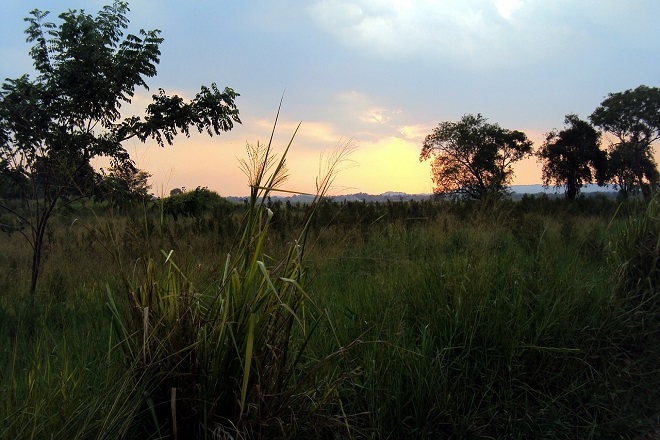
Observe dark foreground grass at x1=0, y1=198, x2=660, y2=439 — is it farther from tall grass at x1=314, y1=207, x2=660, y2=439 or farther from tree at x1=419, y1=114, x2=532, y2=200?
tree at x1=419, y1=114, x2=532, y2=200

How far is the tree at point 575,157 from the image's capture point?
4347 cm

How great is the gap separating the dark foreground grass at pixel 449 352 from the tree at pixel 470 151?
40.0 m

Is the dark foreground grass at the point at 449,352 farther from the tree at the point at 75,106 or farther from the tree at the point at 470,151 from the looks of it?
the tree at the point at 470,151

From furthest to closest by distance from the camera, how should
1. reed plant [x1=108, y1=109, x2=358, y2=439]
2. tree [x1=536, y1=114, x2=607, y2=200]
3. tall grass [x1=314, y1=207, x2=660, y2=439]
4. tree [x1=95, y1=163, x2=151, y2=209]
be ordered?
tree [x1=536, y1=114, x2=607, y2=200], tree [x1=95, y1=163, x2=151, y2=209], tall grass [x1=314, y1=207, x2=660, y2=439], reed plant [x1=108, y1=109, x2=358, y2=439]

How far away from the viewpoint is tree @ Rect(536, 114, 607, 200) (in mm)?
43469

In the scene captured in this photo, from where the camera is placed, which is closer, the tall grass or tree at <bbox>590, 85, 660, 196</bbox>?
the tall grass

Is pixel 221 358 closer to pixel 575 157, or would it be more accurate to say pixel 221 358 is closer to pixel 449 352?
pixel 449 352

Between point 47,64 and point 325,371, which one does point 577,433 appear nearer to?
point 325,371

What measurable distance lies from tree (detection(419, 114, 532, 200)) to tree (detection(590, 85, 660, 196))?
775 centimetres

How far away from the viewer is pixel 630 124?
150ft

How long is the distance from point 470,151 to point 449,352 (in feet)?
145

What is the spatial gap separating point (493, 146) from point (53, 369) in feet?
152

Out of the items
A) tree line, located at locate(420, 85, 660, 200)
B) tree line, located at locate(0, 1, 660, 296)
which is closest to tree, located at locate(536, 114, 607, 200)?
tree line, located at locate(420, 85, 660, 200)

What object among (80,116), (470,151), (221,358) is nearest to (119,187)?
(80,116)
